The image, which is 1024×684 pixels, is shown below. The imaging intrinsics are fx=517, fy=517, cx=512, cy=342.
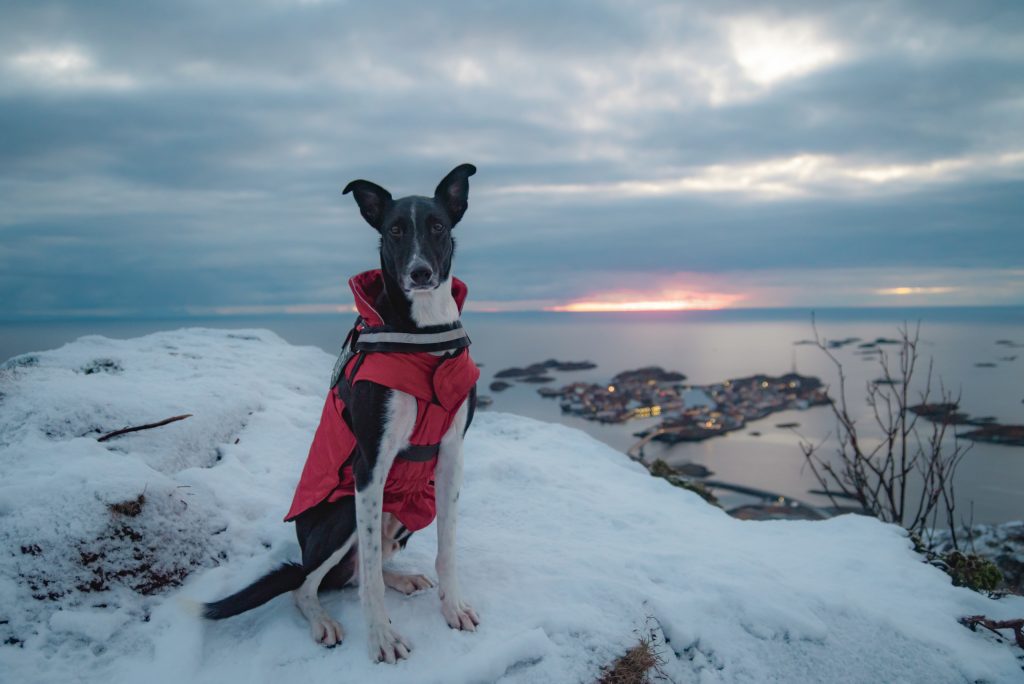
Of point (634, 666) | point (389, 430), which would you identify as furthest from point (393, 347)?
point (634, 666)

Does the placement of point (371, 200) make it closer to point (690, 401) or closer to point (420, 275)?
point (420, 275)

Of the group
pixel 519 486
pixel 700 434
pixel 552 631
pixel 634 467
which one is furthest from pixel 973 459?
pixel 552 631

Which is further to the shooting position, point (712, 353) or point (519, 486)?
point (712, 353)

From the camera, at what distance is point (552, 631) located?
280cm

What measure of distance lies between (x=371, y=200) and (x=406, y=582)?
2.28m

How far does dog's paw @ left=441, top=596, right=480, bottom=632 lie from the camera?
2.81 metres

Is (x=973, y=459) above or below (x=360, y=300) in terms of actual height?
below

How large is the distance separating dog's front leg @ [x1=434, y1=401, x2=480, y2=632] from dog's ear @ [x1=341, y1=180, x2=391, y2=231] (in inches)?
47.4

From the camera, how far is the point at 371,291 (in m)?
3.01

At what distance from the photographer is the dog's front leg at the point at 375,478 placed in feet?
8.48

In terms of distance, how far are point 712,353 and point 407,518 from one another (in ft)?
114

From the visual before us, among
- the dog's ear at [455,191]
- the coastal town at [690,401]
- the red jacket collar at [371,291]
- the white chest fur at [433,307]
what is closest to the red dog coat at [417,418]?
the red jacket collar at [371,291]

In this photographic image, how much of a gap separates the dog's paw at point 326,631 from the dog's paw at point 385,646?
22cm

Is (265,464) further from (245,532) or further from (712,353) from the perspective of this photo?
(712,353)
